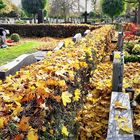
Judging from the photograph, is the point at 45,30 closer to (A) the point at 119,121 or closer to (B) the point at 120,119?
(B) the point at 120,119

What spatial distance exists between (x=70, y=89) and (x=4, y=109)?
191 centimetres

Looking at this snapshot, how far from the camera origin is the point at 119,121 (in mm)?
4586

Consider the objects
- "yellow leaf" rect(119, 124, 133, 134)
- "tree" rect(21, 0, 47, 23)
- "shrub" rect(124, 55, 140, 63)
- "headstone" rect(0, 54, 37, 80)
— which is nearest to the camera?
"yellow leaf" rect(119, 124, 133, 134)

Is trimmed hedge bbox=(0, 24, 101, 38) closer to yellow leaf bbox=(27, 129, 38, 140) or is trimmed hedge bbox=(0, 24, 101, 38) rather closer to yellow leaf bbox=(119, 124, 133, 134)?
yellow leaf bbox=(119, 124, 133, 134)

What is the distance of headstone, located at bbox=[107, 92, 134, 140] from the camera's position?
4.17 m

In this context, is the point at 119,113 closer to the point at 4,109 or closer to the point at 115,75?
the point at 115,75

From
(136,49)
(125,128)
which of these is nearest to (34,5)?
(136,49)

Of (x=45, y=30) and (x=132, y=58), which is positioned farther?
(x=45, y=30)

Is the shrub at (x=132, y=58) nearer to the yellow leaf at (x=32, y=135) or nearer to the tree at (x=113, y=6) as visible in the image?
the yellow leaf at (x=32, y=135)

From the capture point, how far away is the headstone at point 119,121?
4.17 metres

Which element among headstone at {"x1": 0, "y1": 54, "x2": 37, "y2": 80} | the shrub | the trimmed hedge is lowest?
the trimmed hedge

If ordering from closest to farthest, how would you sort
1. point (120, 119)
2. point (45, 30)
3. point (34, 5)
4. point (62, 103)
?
1. point (62, 103)
2. point (120, 119)
3. point (45, 30)
4. point (34, 5)

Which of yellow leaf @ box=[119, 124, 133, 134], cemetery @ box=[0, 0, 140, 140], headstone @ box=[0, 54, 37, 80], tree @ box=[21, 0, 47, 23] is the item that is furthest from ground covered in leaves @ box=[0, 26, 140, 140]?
tree @ box=[21, 0, 47, 23]

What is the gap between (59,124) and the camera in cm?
378
